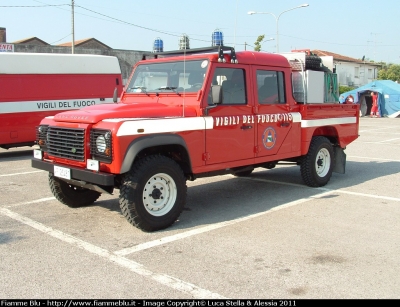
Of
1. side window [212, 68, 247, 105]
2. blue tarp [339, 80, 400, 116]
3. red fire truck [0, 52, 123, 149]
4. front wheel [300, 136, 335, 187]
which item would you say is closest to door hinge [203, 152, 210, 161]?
side window [212, 68, 247, 105]

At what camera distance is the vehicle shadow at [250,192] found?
6.48m

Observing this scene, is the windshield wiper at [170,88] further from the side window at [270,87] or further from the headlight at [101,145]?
the headlight at [101,145]

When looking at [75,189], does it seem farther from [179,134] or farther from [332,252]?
[332,252]

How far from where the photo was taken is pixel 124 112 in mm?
5672

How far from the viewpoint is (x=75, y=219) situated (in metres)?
6.17

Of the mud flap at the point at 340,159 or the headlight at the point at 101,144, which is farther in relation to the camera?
the mud flap at the point at 340,159

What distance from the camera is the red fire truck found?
40.1 ft

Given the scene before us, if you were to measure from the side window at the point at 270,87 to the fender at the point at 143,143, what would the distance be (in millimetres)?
1999

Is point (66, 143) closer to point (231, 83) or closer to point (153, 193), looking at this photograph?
point (153, 193)

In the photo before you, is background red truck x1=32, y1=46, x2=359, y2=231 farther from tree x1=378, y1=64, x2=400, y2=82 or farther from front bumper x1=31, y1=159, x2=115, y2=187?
tree x1=378, y1=64, x2=400, y2=82

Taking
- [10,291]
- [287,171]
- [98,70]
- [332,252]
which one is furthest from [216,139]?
[98,70]

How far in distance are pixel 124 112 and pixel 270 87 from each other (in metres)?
2.68

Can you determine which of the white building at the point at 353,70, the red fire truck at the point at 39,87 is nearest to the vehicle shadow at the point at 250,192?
the red fire truck at the point at 39,87

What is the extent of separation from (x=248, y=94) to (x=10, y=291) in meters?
4.28
